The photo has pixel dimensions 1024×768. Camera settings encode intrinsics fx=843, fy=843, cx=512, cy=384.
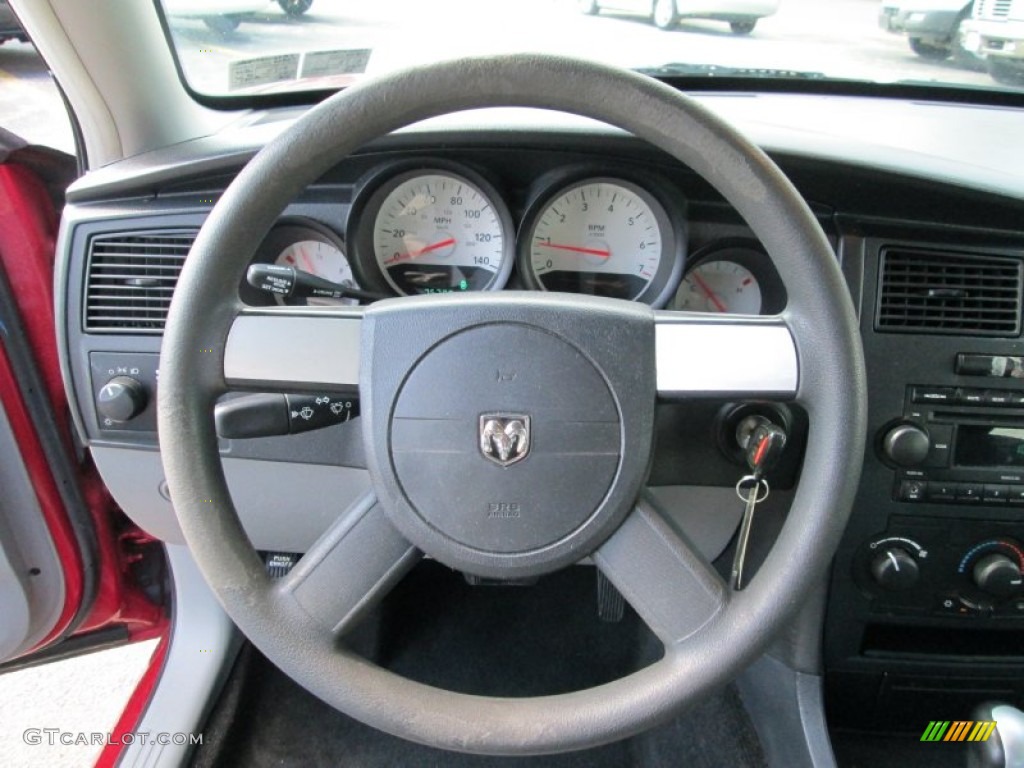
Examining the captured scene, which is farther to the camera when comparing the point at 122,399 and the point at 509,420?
the point at 122,399

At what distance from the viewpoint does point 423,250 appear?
130cm

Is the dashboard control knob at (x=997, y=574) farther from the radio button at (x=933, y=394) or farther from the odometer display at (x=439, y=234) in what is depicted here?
the odometer display at (x=439, y=234)

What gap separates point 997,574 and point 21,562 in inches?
62.1

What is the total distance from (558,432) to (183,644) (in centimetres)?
109

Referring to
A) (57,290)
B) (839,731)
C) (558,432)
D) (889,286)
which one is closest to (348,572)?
(558,432)

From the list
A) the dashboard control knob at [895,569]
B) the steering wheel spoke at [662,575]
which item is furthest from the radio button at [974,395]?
the steering wheel spoke at [662,575]

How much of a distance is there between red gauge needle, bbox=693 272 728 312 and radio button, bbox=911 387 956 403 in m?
0.30

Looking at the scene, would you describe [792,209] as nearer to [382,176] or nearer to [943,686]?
[382,176]

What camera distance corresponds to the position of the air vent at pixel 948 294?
3.83ft

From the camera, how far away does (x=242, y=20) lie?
152 centimetres

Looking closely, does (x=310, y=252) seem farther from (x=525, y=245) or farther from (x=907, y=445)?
(x=907, y=445)

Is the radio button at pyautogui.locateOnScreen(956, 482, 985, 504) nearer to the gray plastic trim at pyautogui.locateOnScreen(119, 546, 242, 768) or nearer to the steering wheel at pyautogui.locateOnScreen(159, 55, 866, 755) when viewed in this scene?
the steering wheel at pyautogui.locateOnScreen(159, 55, 866, 755)

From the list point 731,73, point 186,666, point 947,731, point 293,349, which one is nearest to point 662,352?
point 293,349

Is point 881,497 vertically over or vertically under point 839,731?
over
